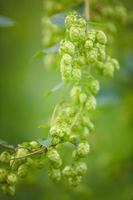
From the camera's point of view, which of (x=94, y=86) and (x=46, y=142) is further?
(x=94, y=86)

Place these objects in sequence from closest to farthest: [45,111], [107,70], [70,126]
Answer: [70,126], [107,70], [45,111]

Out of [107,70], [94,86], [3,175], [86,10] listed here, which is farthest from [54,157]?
[86,10]

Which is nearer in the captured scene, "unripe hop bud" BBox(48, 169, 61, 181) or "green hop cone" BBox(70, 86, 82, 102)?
"unripe hop bud" BBox(48, 169, 61, 181)

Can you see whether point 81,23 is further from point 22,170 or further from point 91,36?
point 22,170

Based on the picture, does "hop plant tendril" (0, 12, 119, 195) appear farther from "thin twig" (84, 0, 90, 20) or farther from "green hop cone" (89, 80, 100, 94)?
"thin twig" (84, 0, 90, 20)

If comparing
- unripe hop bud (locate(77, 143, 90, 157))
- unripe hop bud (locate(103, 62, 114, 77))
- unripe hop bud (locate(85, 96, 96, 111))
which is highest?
unripe hop bud (locate(103, 62, 114, 77))

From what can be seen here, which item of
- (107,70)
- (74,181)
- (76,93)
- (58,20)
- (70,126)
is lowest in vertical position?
(74,181)

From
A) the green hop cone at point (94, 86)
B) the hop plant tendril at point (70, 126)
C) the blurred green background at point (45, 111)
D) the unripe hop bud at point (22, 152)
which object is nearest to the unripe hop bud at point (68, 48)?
the hop plant tendril at point (70, 126)

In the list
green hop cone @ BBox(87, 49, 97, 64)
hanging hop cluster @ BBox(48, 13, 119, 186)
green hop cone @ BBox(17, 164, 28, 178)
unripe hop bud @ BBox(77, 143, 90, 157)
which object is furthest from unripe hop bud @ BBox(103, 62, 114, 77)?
green hop cone @ BBox(17, 164, 28, 178)

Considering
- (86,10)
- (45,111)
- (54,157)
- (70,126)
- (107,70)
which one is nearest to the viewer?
(54,157)
